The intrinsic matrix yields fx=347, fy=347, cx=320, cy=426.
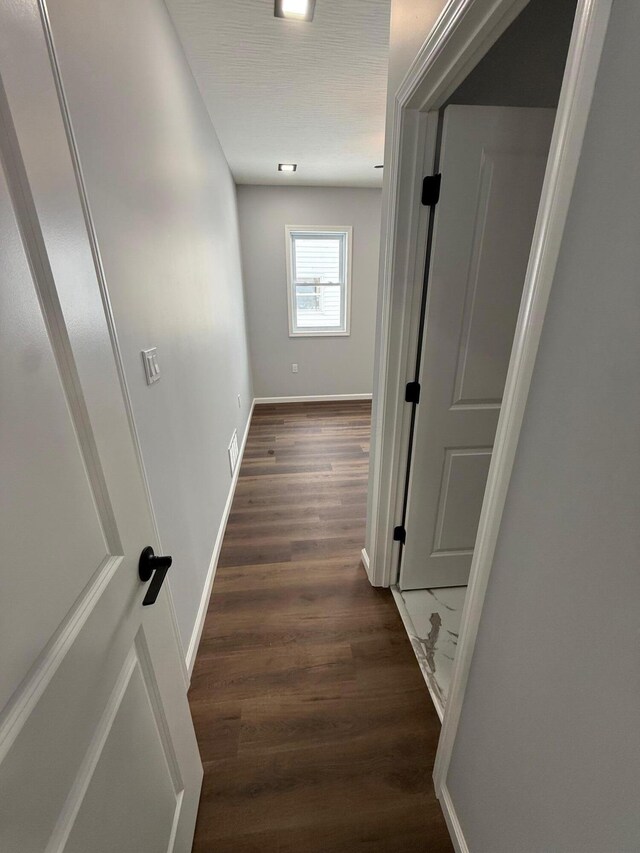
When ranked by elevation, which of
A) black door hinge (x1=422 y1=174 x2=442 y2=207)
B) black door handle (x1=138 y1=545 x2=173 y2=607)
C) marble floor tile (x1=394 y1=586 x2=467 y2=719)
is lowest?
marble floor tile (x1=394 y1=586 x2=467 y2=719)

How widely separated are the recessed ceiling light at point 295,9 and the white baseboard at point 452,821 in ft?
9.35

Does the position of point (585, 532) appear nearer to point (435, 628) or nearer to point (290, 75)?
point (435, 628)

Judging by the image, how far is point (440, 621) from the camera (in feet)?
5.41

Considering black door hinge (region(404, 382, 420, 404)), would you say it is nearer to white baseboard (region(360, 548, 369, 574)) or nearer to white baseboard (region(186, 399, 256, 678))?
white baseboard (region(360, 548, 369, 574))

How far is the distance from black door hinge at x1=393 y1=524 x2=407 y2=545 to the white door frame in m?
0.03

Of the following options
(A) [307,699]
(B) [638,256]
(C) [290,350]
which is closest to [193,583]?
(A) [307,699]

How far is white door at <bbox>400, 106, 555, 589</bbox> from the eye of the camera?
1148mm

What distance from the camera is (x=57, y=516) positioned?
0.48 metres

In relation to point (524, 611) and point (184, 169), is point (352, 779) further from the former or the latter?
point (184, 169)

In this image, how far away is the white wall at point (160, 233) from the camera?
88cm

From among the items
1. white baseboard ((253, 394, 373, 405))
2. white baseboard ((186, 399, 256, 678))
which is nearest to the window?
white baseboard ((253, 394, 373, 405))

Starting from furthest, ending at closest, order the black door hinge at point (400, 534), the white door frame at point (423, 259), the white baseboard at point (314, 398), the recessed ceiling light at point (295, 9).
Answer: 1. the white baseboard at point (314, 398)
2. the black door hinge at point (400, 534)
3. the recessed ceiling light at point (295, 9)
4. the white door frame at point (423, 259)

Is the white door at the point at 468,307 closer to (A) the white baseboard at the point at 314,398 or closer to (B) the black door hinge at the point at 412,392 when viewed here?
(B) the black door hinge at the point at 412,392

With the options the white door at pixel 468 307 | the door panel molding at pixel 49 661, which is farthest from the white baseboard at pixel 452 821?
the door panel molding at pixel 49 661
